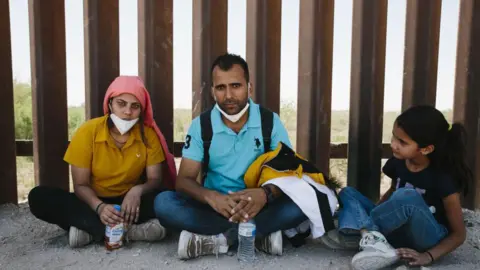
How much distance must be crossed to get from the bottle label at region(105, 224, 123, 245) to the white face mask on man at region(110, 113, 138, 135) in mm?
634

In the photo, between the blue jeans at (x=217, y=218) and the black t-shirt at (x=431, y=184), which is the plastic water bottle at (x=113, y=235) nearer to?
the blue jeans at (x=217, y=218)

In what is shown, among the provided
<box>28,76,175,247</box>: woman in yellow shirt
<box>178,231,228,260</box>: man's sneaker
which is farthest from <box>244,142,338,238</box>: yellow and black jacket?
<box>28,76,175,247</box>: woman in yellow shirt

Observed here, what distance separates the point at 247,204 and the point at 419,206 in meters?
0.95

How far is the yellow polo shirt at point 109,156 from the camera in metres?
2.73

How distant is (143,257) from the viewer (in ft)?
8.08

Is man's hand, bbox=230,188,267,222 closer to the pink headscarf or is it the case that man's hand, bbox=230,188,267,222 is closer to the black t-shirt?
the pink headscarf

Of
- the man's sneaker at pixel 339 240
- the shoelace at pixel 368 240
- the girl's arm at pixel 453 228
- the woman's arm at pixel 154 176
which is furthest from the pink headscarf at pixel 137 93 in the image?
the girl's arm at pixel 453 228

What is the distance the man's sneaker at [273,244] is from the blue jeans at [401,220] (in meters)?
0.38

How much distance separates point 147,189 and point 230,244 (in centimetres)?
66

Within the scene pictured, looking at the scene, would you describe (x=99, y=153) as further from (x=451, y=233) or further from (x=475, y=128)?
(x=475, y=128)

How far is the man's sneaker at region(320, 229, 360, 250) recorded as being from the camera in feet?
8.39

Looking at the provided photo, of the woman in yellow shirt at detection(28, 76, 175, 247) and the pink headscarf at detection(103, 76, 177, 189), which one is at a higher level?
the pink headscarf at detection(103, 76, 177, 189)

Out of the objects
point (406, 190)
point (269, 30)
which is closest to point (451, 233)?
point (406, 190)

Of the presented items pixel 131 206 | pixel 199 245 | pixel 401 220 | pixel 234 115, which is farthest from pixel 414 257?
pixel 131 206
